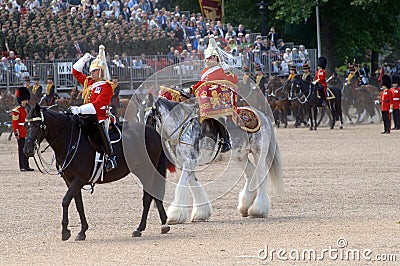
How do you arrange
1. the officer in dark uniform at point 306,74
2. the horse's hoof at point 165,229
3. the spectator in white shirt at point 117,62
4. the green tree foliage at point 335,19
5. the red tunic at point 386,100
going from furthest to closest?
the green tree foliage at point 335,19, the officer in dark uniform at point 306,74, the spectator in white shirt at point 117,62, the red tunic at point 386,100, the horse's hoof at point 165,229

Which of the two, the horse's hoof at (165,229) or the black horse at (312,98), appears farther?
the black horse at (312,98)

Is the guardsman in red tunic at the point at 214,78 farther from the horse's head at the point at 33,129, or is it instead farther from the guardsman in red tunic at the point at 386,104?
the guardsman in red tunic at the point at 386,104

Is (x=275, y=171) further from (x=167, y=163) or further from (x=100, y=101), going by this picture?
(x=100, y=101)

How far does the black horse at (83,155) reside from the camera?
10.6 meters

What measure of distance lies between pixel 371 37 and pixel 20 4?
669 inches

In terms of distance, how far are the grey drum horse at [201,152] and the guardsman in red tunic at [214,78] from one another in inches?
4.3

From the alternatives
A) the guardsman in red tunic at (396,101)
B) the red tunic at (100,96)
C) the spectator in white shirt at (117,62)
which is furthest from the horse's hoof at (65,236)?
the spectator in white shirt at (117,62)

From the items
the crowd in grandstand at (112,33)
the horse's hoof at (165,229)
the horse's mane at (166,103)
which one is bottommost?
the horse's hoof at (165,229)

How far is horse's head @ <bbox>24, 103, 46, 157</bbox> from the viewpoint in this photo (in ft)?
34.1

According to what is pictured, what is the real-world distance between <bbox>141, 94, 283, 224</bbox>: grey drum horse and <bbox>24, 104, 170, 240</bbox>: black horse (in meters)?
0.44

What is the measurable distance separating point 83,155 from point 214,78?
2245 millimetres

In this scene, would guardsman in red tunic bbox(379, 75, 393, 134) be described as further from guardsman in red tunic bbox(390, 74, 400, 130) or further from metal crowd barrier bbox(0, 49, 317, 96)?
metal crowd barrier bbox(0, 49, 317, 96)

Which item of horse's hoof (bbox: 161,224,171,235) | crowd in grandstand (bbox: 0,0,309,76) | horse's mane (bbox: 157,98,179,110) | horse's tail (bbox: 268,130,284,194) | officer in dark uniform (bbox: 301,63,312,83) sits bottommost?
horse's hoof (bbox: 161,224,171,235)

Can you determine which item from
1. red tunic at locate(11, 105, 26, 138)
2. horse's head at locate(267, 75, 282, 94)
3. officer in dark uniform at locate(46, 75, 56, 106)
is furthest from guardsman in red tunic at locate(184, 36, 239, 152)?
horse's head at locate(267, 75, 282, 94)
